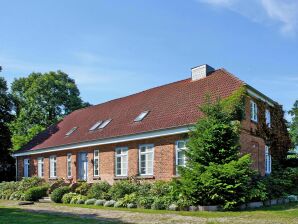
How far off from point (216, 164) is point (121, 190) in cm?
595

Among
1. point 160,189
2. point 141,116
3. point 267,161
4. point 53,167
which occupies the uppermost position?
point 141,116

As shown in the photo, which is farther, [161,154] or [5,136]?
[5,136]

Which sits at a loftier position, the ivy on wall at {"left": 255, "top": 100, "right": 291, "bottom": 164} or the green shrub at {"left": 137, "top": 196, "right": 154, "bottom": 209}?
the ivy on wall at {"left": 255, "top": 100, "right": 291, "bottom": 164}

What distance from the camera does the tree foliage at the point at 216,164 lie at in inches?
635

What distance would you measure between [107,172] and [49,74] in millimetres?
32115

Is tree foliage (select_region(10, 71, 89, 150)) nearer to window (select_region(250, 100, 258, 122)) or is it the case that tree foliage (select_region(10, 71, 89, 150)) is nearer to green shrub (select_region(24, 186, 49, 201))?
green shrub (select_region(24, 186, 49, 201))

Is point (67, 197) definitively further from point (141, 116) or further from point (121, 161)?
point (141, 116)

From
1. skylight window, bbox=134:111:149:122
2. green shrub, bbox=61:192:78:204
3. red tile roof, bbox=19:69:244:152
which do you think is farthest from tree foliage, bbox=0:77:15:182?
skylight window, bbox=134:111:149:122

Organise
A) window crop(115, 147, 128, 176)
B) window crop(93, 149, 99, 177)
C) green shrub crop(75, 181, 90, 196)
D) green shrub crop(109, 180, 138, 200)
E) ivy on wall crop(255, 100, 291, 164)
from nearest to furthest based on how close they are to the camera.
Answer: green shrub crop(109, 180, 138, 200) → ivy on wall crop(255, 100, 291, 164) → green shrub crop(75, 181, 90, 196) → window crop(115, 147, 128, 176) → window crop(93, 149, 99, 177)

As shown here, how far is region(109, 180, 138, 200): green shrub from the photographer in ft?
67.1

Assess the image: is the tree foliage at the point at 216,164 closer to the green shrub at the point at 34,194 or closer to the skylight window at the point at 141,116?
the skylight window at the point at 141,116

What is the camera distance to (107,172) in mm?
25719

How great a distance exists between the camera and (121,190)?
2056cm

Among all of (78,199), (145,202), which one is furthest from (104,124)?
(145,202)
